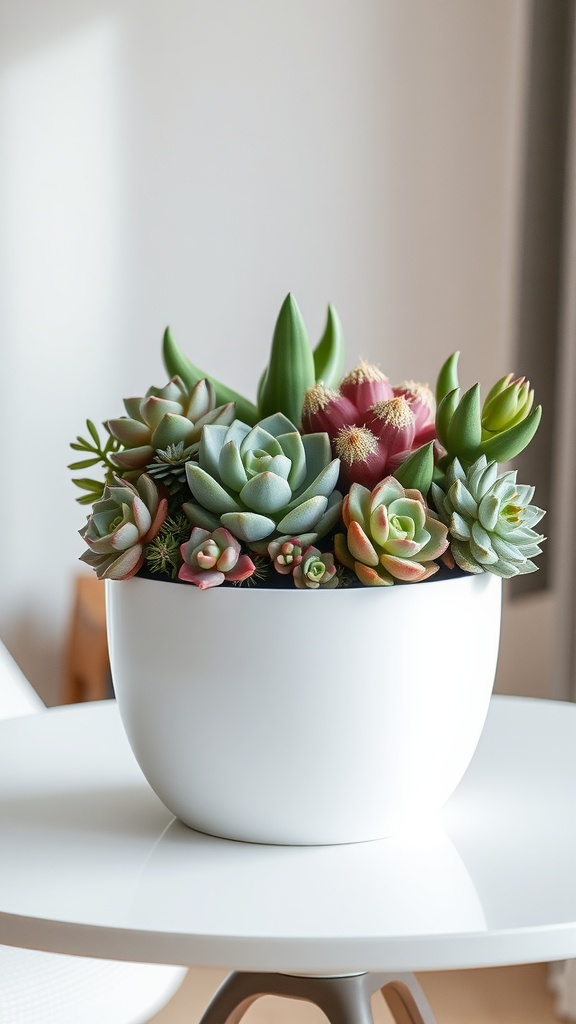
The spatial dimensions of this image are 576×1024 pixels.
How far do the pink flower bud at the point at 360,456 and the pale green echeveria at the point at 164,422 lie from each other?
0.26 feet

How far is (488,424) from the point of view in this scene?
728mm

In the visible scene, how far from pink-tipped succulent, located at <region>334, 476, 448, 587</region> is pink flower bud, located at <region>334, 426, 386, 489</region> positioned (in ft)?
0.10

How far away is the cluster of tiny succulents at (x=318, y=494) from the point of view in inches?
24.9

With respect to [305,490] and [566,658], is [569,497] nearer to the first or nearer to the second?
[566,658]

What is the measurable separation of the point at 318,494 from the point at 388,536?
0.05 metres

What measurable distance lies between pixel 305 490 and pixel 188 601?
9 centimetres

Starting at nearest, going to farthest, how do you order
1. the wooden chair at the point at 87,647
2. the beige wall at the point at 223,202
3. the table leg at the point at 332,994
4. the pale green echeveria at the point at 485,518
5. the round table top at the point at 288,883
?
the round table top at the point at 288,883 < the pale green echeveria at the point at 485,518 < the table leg at the point at 332,994 < the wooden chair at the point at 87,647 < the beige wall at the point at 223,202

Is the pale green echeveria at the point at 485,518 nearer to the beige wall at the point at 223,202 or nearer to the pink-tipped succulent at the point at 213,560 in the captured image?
the pink-tipped succulent at the point at 213,560

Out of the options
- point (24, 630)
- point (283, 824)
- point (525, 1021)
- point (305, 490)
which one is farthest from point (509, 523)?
point (24, 630)

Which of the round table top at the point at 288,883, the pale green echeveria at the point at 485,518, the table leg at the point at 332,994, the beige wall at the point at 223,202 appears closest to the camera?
the round table top at the point at 288,883

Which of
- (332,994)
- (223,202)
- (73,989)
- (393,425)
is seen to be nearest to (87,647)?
(223,202)

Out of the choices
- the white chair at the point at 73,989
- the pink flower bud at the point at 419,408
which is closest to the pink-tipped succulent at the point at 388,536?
the pink flower bud at the point at 419,408

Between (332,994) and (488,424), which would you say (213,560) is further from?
(332,994)

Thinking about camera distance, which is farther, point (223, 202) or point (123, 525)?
point (223, 202)
